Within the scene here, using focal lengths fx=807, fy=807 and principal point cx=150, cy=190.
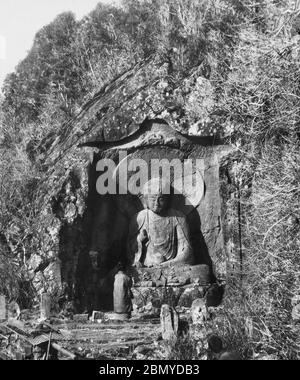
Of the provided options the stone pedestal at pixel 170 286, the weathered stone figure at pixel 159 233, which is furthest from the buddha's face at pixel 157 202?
the stone pedestal at pixel 170 286

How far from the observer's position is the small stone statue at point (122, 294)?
47.0 feet

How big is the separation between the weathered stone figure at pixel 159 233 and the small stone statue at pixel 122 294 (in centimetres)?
67

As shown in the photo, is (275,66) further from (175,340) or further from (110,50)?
(110,50)

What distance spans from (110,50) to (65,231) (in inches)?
265

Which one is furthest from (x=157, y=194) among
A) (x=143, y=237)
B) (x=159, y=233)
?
(x=143, y=237)

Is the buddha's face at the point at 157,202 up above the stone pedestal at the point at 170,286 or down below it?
above

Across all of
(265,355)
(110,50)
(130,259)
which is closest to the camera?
(265,355)

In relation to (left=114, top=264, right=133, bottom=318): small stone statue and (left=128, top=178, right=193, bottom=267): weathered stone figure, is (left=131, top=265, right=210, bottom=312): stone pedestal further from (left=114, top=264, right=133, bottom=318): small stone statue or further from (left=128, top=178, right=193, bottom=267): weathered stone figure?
(left=128, top=178, right=193, bottom=267): weathered stone figure

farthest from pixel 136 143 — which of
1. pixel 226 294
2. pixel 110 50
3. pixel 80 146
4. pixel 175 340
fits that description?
pixel 110 50

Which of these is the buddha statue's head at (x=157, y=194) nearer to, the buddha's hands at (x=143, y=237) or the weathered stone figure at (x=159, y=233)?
the weathered stone figure at (x=159, y=233)

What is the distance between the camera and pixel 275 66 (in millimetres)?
14297

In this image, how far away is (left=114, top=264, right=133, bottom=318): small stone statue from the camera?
1431cm

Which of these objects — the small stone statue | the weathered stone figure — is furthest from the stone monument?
the small stone statue

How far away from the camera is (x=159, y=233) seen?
15062 millimetres
